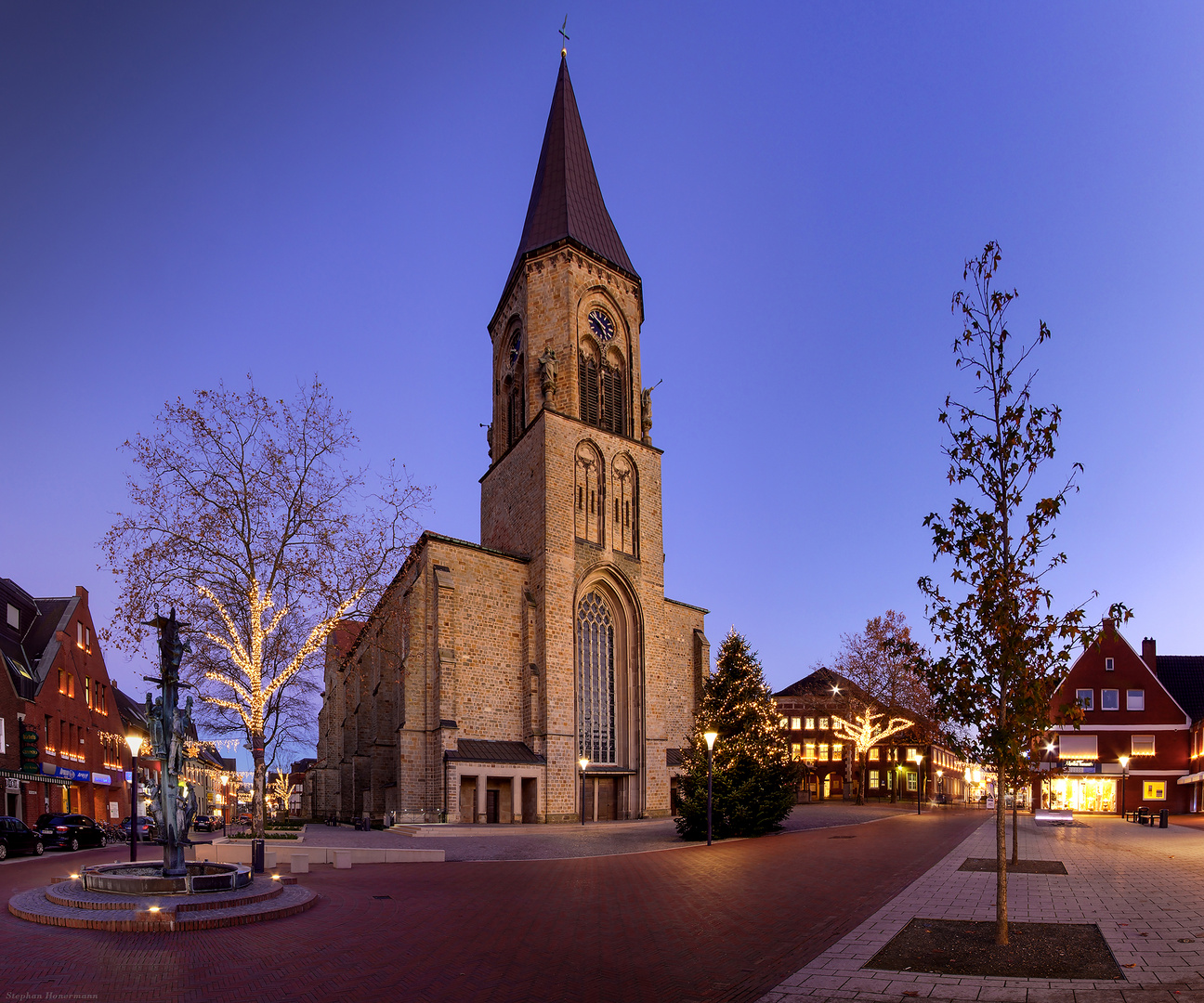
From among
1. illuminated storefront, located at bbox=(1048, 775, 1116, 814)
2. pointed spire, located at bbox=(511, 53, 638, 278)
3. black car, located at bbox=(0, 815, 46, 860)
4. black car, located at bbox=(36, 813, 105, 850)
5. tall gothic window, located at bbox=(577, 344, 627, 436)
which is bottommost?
illuminated storefront, located at bbox=(1048, 775, 1116, 814)

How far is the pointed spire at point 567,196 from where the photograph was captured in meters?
46.9

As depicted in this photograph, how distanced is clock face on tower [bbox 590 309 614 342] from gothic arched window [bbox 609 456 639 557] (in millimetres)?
6906

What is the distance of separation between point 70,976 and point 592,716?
3378cm

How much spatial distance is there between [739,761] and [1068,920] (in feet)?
56.0

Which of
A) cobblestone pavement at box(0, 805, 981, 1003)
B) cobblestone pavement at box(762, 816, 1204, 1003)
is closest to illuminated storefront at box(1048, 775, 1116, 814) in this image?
cobblestone pavement at box(762, 816, 1204, 1003)

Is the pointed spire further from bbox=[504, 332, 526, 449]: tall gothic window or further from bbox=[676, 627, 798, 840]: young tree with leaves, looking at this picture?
bbox=[676, 627, 798, 840]: young tree with leaves

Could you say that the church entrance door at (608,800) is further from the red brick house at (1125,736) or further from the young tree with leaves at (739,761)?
the red brick house at (1125,736)

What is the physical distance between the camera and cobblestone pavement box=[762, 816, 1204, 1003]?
300 inches

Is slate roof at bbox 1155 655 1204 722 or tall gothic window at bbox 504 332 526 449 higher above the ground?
tall gothic window at bbox 504 332 526 449

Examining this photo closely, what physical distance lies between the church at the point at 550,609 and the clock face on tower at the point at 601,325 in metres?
0.14

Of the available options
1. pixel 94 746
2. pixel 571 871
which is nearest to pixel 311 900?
pixel 571 871

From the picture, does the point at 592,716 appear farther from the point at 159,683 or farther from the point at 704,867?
the point at 159,683

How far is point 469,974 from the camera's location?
8.59 m

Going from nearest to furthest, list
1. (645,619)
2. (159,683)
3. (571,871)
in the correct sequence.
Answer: (159,683) → (571,871) → (645,619)
